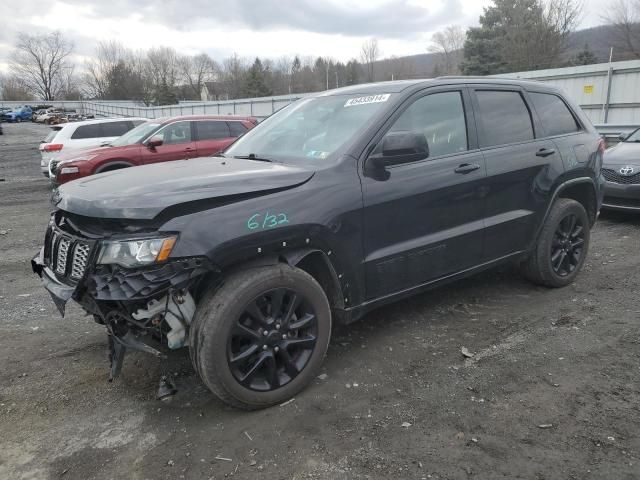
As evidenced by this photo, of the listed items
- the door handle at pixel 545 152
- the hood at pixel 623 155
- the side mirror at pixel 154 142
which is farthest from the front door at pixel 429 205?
the side mirror at pixel 154 142

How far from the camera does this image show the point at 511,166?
4.02m

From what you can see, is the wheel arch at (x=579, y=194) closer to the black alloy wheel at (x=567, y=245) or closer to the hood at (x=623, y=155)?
the black alloy wheel at (x=567, y=245)

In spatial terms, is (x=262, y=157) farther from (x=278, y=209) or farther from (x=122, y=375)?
(x=122, y=375)

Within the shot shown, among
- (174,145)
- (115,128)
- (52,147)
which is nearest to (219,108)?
(115,128)

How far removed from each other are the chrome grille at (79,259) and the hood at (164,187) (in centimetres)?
19

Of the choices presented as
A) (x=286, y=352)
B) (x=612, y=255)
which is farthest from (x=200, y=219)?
(x=612, y=255)

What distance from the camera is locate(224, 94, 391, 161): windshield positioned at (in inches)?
135

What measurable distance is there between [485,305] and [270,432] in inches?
97.2

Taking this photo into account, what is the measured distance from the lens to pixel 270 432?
2758 millimetres

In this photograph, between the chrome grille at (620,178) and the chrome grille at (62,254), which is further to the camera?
the chrome grille at (620,178)

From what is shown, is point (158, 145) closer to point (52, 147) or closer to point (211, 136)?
point (211, 136)

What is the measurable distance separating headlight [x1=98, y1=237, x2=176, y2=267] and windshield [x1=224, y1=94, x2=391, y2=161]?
1.23 metres

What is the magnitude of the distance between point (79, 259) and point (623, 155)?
26.1ft

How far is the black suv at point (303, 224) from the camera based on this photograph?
265cm
